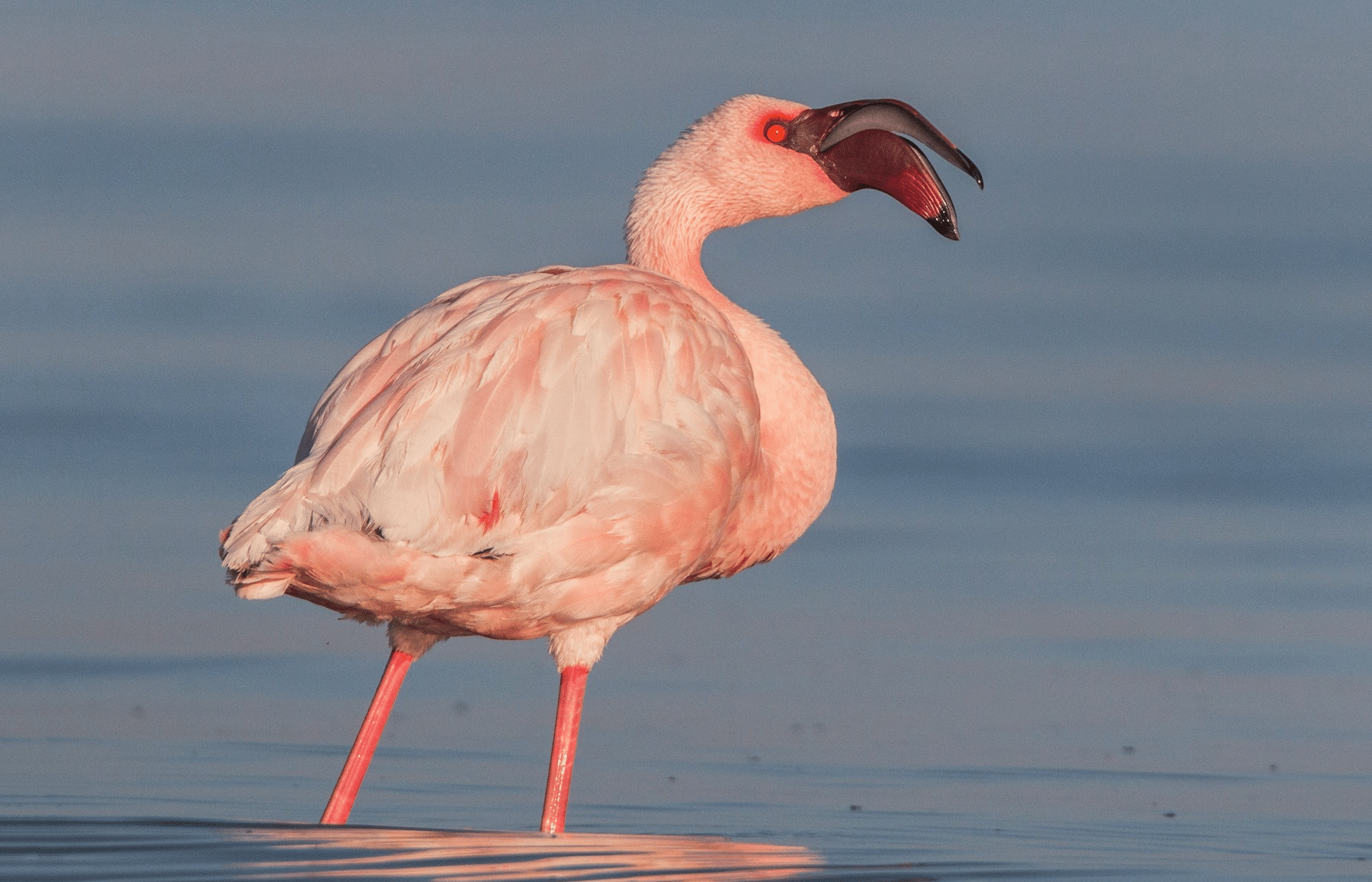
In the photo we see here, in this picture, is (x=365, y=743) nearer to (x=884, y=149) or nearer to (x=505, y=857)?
(x=505, y=857)

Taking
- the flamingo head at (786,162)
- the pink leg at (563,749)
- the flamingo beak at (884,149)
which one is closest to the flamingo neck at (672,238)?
the flamingo head at (786,162)

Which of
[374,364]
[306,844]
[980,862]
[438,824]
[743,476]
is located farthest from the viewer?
[438,824]

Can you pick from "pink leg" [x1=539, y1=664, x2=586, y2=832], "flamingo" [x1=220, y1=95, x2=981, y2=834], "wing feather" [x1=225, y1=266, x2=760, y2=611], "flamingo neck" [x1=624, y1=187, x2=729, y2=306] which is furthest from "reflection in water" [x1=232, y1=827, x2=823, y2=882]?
"flamingo neck" [x1=624, y1=187, x2=729, y2=306]

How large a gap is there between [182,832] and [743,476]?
246cm

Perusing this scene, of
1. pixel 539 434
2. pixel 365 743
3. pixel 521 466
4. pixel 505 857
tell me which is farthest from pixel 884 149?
pixel 505 857

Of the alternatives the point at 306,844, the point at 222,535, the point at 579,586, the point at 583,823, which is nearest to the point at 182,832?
the point at 306,844

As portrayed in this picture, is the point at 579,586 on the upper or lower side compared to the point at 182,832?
upper

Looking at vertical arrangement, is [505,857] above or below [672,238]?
below

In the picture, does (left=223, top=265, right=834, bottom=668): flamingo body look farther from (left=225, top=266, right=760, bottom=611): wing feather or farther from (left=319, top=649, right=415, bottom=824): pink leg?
(left=319, top=649, right=415, bottom=824): pink leg

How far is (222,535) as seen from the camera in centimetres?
639

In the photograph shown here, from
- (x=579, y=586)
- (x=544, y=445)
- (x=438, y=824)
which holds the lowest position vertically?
(x=438, y=824)

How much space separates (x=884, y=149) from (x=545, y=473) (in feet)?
8.39

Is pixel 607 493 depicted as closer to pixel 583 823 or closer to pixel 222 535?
pixel 222 535

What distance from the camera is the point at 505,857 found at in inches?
235
